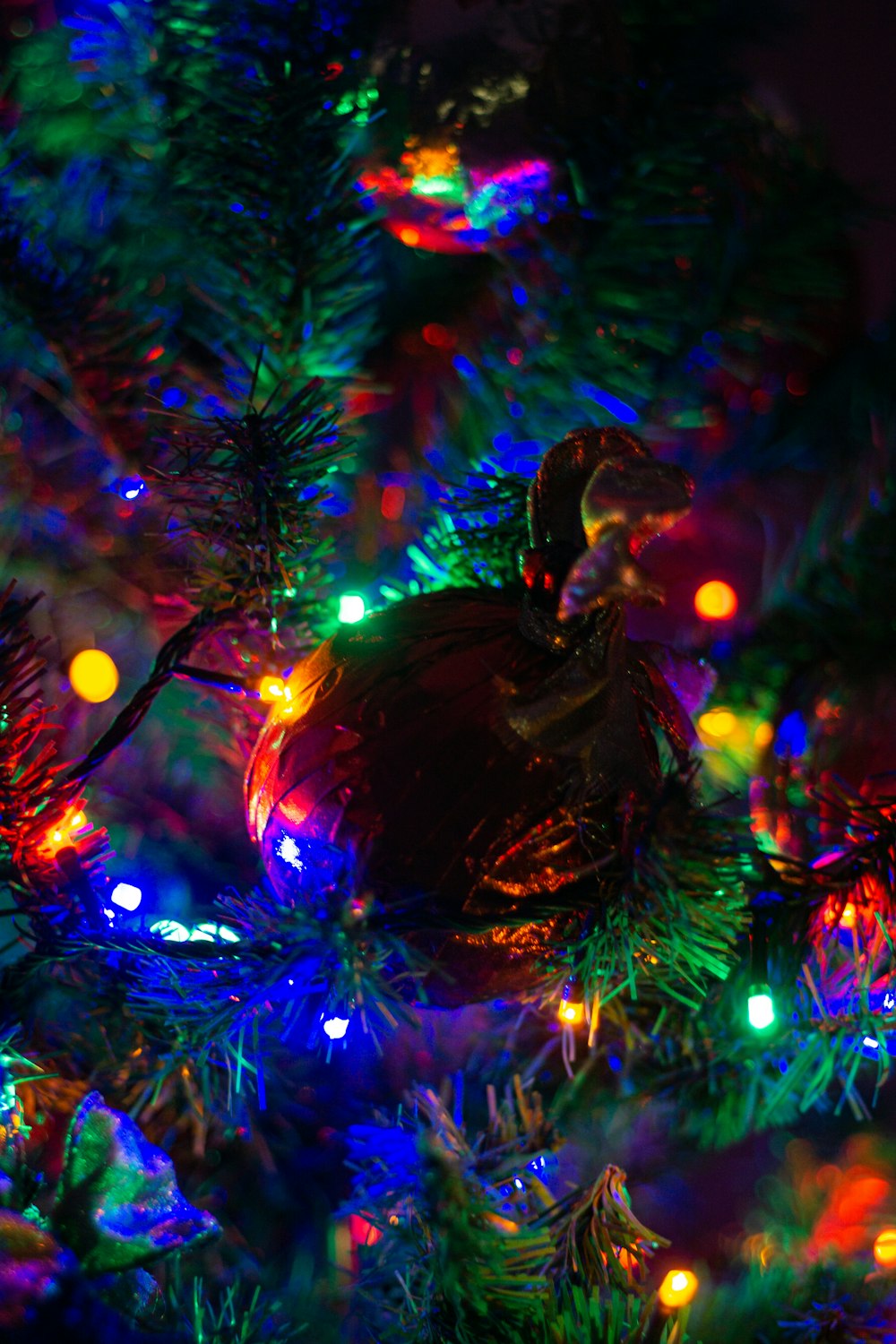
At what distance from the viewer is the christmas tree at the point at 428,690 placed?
382 mm

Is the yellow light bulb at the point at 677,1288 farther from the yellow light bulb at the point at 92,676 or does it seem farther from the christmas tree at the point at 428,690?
the yellow light bulb at the point at 92,676

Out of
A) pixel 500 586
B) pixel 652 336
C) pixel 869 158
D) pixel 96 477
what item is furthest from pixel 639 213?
pixel 869 158

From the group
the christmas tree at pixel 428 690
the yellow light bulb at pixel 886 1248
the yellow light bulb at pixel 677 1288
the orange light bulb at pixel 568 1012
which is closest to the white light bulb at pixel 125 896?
the christmas tree at pixel 428 690

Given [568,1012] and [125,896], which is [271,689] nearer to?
[125,896]

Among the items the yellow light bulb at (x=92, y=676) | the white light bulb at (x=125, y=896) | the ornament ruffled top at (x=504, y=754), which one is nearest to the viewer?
the ornament ruffled top at (x=504, y=754)

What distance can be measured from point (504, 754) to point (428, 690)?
4 centimetres

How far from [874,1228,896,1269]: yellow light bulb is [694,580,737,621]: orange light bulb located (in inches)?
17.2

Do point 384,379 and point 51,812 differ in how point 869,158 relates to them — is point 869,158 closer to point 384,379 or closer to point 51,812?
point 384,379

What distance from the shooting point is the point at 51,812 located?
44cm

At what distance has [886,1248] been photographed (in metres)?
0.60

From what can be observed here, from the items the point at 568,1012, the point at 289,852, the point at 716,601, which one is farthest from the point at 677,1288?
the point at 716,601

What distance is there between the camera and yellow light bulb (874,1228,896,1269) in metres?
0.55

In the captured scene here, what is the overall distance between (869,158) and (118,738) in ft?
2.80

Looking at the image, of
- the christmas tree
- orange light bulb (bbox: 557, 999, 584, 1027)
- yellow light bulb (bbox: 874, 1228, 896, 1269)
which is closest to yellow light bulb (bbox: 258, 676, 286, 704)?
the christmas tree
